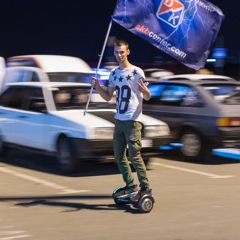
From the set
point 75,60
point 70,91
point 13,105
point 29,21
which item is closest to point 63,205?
point 70,91

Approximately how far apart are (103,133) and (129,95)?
2380mm

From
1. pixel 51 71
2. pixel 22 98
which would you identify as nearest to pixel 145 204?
pixel 22 98

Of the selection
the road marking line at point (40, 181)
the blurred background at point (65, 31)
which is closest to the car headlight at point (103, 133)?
the road marking line at point (40, 181)

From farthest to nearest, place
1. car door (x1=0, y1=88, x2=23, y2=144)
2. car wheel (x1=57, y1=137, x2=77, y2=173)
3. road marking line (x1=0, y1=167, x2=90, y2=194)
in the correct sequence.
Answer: car door (x1=0, y1=88, x2=23, y2=144) → car wheel (x1=57, y1=137, x2=77, y2=173) → road marking line (x1=0, y1=167, x2=90, y2=194)

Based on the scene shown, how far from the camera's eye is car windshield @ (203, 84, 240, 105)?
35.6ft

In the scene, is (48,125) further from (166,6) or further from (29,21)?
(29,21)

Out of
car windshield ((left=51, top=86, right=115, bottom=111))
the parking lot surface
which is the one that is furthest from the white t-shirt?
A: car windshield ((left=51, top=86, right=115, bottom=111))

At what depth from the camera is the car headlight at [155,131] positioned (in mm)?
9531

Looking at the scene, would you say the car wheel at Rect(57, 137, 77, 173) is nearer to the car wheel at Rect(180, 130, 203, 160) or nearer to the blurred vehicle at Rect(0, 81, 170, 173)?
the blurred vehicle at Rect(0, 81, 170, 173)

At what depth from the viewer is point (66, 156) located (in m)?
9.38

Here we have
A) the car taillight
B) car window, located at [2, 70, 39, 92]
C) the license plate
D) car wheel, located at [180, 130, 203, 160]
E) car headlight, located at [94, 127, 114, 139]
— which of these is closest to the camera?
car headlight, located at [94, 127, 114, 139]

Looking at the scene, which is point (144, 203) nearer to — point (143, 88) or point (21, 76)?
point (143, 88)

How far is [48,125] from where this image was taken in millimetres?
9734

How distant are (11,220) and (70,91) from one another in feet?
13.5
